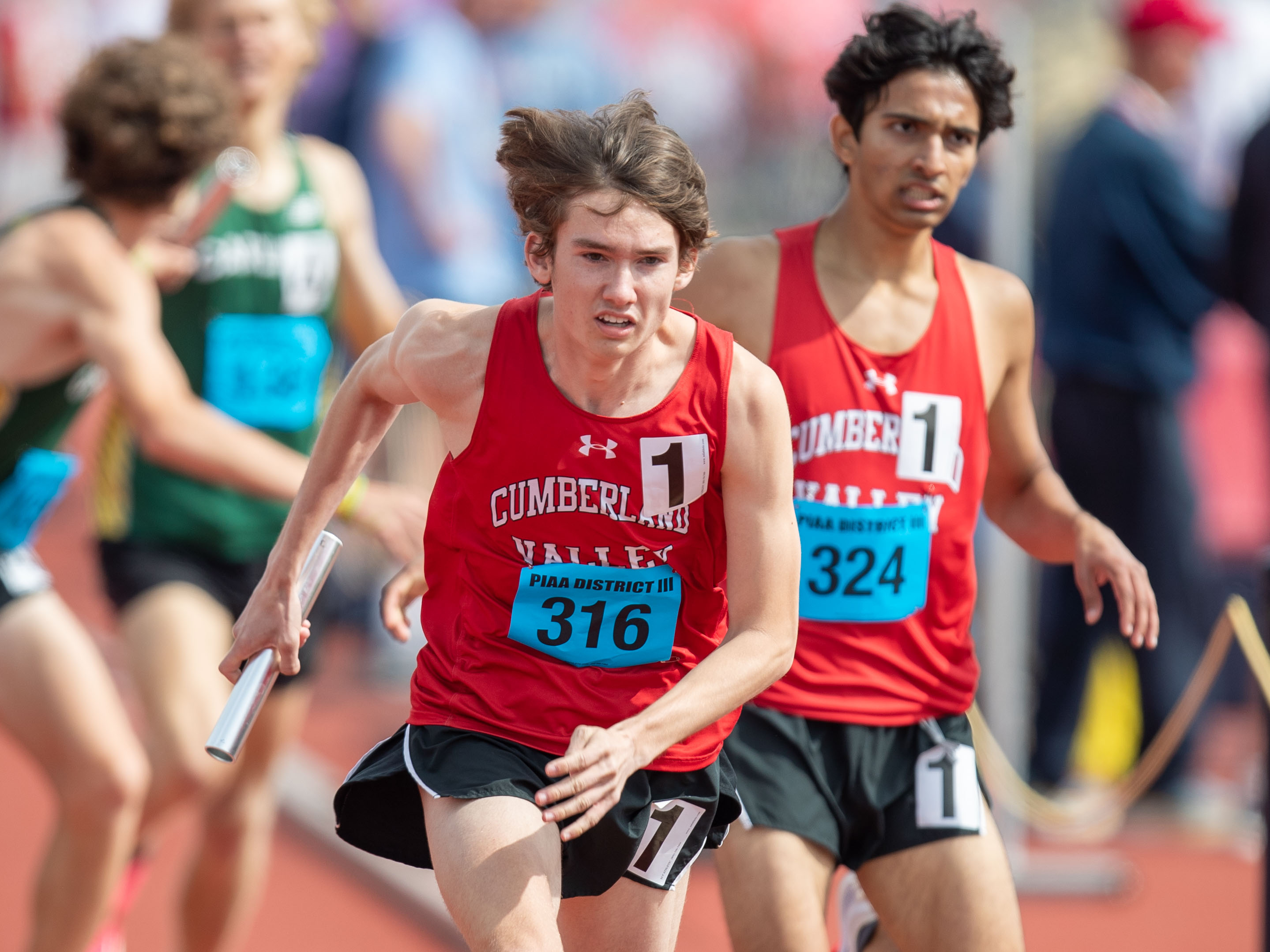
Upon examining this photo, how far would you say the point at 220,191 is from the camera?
5035 mm

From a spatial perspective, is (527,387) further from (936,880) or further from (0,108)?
(0,108)

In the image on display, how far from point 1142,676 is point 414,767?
4.80 meters

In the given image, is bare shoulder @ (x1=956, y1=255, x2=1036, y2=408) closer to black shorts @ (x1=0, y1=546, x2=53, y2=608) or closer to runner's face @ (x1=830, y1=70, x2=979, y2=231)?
runner's face @ (x1=830, y1=70, x2=979, y2=231)

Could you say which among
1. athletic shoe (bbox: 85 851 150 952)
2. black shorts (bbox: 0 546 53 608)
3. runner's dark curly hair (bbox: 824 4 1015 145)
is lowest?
athletic shoe (bbox: 85 851 150 952)

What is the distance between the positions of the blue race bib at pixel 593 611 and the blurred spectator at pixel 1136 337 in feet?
14.8

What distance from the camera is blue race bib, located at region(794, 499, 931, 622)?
11.4ft

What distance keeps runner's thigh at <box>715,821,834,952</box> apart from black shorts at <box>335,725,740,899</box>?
268mm

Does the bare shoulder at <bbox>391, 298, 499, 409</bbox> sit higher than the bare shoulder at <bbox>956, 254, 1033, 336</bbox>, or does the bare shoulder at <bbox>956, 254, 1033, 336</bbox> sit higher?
the bare shoulder at <bbox>956, 254, 1033, 336</bbox>

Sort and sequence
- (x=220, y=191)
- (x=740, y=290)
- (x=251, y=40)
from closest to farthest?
(x=740, y=290), (x=220, y=191), (x=251, y=40)

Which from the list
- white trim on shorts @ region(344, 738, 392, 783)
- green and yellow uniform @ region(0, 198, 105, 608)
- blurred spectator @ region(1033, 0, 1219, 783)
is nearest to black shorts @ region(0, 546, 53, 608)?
green and yellow uniform @ region(0, 198, 105, 608)

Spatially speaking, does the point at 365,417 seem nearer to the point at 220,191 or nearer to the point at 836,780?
the point at 836,780

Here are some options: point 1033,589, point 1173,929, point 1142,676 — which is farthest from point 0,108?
point 1173,929

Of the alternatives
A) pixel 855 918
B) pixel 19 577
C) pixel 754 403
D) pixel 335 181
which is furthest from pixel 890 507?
pixel 335 181

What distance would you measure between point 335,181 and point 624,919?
2984 mm
